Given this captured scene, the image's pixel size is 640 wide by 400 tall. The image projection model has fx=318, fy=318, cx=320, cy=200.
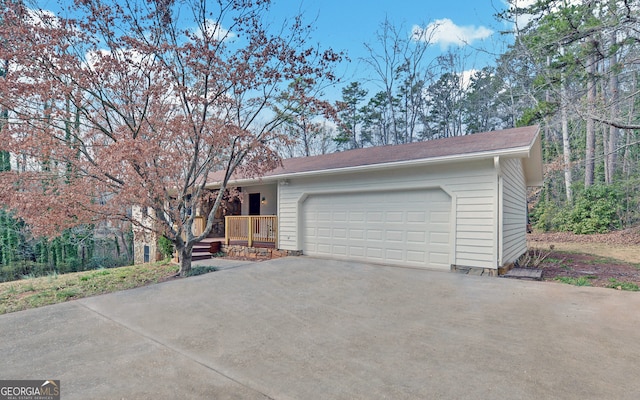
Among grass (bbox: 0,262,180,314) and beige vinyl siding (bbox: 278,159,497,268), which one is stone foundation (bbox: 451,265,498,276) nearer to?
beige vinyl siding (bbox: 278,159,497,268)

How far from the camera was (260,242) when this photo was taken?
34.5ft

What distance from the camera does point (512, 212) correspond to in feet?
26.3

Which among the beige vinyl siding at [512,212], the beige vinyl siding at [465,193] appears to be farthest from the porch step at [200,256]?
the beige vinyl siding at [512,212]

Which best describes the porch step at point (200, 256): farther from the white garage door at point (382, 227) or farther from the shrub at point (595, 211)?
the shrub at point (595, 211)

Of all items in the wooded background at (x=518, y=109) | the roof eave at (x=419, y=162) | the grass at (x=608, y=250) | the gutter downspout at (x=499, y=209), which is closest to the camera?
the roof eave at (x=419, y=162)

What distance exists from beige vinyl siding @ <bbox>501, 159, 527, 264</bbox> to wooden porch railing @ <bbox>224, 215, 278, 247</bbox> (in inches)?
250

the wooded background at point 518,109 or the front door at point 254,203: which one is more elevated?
the wooded background at point 518,109

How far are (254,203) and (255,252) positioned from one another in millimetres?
3767

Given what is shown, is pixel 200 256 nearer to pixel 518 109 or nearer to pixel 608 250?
pixel 608 250

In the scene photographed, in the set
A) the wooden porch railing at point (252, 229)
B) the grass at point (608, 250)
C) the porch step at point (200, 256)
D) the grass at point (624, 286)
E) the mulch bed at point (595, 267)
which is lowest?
the porch step at point (200, 256)

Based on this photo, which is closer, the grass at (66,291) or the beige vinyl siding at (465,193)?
the grass at (66,291)

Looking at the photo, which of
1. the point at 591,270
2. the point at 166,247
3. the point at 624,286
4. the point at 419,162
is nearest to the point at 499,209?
the point at 419,162

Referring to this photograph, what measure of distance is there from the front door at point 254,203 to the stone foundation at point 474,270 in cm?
875

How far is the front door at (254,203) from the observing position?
13.6m
